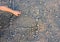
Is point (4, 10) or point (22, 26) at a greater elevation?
point (4, 10)

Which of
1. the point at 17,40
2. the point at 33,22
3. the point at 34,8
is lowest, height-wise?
the point at 17,40

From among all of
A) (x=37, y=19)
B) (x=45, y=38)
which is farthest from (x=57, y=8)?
(x=45, y=38)

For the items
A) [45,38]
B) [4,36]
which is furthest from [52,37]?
[4,36]

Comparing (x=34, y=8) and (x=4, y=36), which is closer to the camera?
(x=4, y=36)

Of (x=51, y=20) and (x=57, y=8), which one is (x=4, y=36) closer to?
(x=51, y=20)

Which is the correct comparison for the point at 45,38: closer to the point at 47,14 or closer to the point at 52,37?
the point at 52,37

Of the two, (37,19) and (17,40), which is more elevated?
(37,19)
